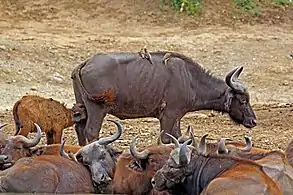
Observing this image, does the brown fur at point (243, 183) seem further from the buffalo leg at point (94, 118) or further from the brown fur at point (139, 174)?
the buffalo leg at point (94, 118)

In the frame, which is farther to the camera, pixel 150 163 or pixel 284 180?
pixel 150 163

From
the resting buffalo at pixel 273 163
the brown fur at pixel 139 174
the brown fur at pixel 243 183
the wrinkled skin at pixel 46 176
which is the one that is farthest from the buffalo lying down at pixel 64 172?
the brown fur at pixel 243 183

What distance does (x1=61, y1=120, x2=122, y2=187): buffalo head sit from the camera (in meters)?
10.7

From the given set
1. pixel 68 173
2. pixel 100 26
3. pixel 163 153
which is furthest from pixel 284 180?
pixel 100 26

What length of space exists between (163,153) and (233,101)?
188 inches

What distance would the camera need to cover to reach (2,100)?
19625 millimetres

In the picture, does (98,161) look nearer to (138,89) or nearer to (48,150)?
(48,150)

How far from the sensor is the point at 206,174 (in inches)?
393

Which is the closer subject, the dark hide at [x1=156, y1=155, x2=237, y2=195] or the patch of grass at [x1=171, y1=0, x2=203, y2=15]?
the dark hide at [x1=156, y1=155, x2=237, y2=195]

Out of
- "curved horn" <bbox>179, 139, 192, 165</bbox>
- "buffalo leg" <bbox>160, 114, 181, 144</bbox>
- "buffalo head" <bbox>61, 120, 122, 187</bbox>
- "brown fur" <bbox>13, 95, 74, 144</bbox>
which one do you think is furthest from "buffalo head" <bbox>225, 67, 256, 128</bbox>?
"curved horn" <bbox>179, 139, 192, 165</bbox>

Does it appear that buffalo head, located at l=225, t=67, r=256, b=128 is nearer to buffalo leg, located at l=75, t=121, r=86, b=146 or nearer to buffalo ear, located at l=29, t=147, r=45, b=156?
buffalo leg, located at l=75, t=121, r=86, b=146

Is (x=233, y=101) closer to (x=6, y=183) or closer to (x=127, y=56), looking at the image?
(x=127, y=56)

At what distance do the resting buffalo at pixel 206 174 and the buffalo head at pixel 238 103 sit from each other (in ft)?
15.8

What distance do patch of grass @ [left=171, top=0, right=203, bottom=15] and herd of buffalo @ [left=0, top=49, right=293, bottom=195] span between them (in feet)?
45.4
